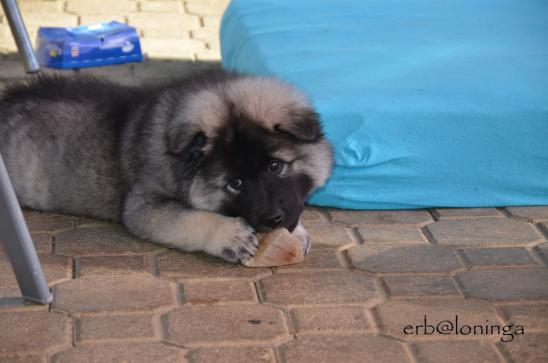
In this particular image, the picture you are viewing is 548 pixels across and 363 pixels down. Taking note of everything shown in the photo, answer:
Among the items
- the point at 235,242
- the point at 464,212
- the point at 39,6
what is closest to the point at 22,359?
the point at 235,242

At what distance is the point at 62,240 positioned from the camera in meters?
3.77

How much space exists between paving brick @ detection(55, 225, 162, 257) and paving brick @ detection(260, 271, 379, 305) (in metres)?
0.62

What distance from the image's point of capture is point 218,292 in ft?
10.9

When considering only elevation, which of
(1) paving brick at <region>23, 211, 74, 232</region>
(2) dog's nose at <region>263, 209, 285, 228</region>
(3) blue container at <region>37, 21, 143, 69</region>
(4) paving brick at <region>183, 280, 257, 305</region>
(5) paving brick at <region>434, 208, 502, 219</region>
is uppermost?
(2) dog's nose at <region>263, 209, 285, 228</region>

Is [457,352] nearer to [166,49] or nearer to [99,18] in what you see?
[166,49]

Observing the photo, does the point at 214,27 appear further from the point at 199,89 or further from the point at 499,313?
the point at 499,313

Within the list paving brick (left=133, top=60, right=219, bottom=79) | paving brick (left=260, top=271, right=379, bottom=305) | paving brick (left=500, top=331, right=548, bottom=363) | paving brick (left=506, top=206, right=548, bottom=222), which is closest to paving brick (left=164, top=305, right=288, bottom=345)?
paving brick (left=260, top=271, right=379, bottom=305)

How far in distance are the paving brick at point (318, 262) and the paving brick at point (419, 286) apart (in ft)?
0.81

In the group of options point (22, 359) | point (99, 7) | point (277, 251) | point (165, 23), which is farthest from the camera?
point (99, 7)

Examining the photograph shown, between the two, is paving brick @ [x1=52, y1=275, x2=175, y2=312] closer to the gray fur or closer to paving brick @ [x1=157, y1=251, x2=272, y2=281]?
paving brick @ [x1=157, y1=251, x2=272, y2=281]

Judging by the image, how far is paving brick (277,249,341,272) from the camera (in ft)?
11.6

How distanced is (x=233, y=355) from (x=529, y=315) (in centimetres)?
110

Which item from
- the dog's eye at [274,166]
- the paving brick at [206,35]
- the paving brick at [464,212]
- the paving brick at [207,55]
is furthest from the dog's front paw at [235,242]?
the paving brick at [206,35]

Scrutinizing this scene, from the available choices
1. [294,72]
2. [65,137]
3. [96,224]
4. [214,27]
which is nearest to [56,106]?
[65,137]
